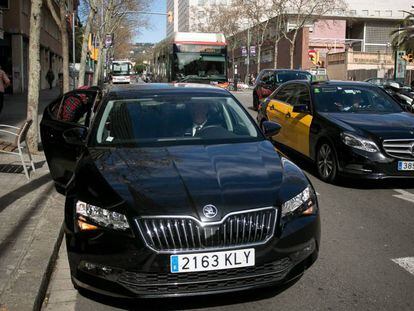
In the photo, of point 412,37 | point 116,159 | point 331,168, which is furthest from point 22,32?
point 412,37

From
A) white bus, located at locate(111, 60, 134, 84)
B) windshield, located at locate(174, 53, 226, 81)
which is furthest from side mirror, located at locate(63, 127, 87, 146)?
white bus, located at locate(111, 60, 134, 84)

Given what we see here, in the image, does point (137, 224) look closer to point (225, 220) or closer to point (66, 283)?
point (225, 220)

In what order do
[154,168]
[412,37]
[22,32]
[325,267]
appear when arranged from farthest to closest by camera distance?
1. [412,37]
2. [22,32]
3. [325,267]
4. [154,168]

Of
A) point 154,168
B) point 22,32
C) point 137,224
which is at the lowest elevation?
point 137,224

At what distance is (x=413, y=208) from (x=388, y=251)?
1881mm

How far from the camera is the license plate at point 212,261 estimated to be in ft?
11.2

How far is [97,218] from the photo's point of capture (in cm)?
363

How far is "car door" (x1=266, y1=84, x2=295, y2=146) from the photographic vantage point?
1009cm

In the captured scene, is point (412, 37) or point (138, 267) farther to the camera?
point (412, 37)

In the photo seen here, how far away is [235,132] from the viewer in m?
5.29

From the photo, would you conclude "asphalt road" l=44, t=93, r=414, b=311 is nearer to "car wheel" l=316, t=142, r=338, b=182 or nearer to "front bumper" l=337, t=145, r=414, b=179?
"front bumper" l=337, t=145, r=414, b=179

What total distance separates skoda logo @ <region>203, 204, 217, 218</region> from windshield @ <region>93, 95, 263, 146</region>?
53.8 inches

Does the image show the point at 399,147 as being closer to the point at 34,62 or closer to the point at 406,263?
the point at 406,263

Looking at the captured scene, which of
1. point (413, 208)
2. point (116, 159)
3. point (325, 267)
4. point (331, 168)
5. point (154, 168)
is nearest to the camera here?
point (154, 168)
